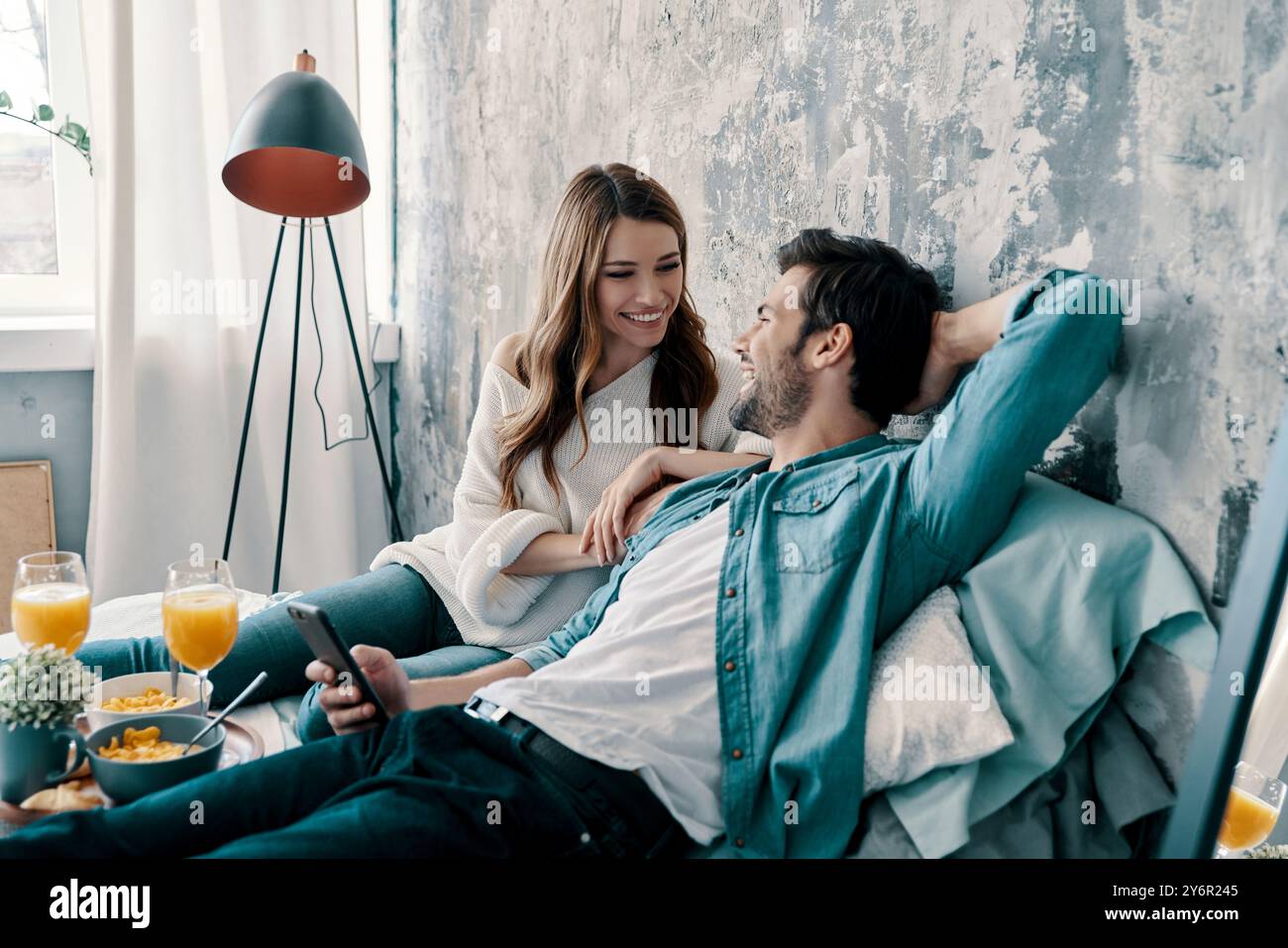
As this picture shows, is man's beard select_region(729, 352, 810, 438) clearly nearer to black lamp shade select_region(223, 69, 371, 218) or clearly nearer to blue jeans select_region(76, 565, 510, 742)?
blue jeans select_region(76, 565, 510, 742)

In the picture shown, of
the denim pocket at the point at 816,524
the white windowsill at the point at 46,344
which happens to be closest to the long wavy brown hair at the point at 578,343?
the denim pocket at the point at 816,524

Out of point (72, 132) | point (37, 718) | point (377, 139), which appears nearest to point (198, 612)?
point (37, 718)

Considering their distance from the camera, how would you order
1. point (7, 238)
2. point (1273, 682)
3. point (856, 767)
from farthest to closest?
point (7, 238) → point (856, 767) → point (1273, 682)

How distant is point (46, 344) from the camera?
2.83 m

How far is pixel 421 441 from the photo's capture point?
3.26 meters

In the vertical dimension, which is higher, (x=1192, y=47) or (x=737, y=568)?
(x=1192, y=47)

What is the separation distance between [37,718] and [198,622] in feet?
0.75

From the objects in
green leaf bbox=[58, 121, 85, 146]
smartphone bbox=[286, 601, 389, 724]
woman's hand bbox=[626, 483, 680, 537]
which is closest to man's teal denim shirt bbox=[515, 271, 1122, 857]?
woman's hand bbox=[626, 483, 680, 537]

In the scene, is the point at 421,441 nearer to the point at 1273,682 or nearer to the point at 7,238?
the point at 7,238

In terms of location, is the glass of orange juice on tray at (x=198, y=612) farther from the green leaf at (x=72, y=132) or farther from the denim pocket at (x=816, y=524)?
the green leaf at (x=72, y=132)

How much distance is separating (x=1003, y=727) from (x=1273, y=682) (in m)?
0.27

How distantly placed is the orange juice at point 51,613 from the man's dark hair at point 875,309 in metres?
1.03

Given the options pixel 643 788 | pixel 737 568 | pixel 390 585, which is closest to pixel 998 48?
pixel 737 568
